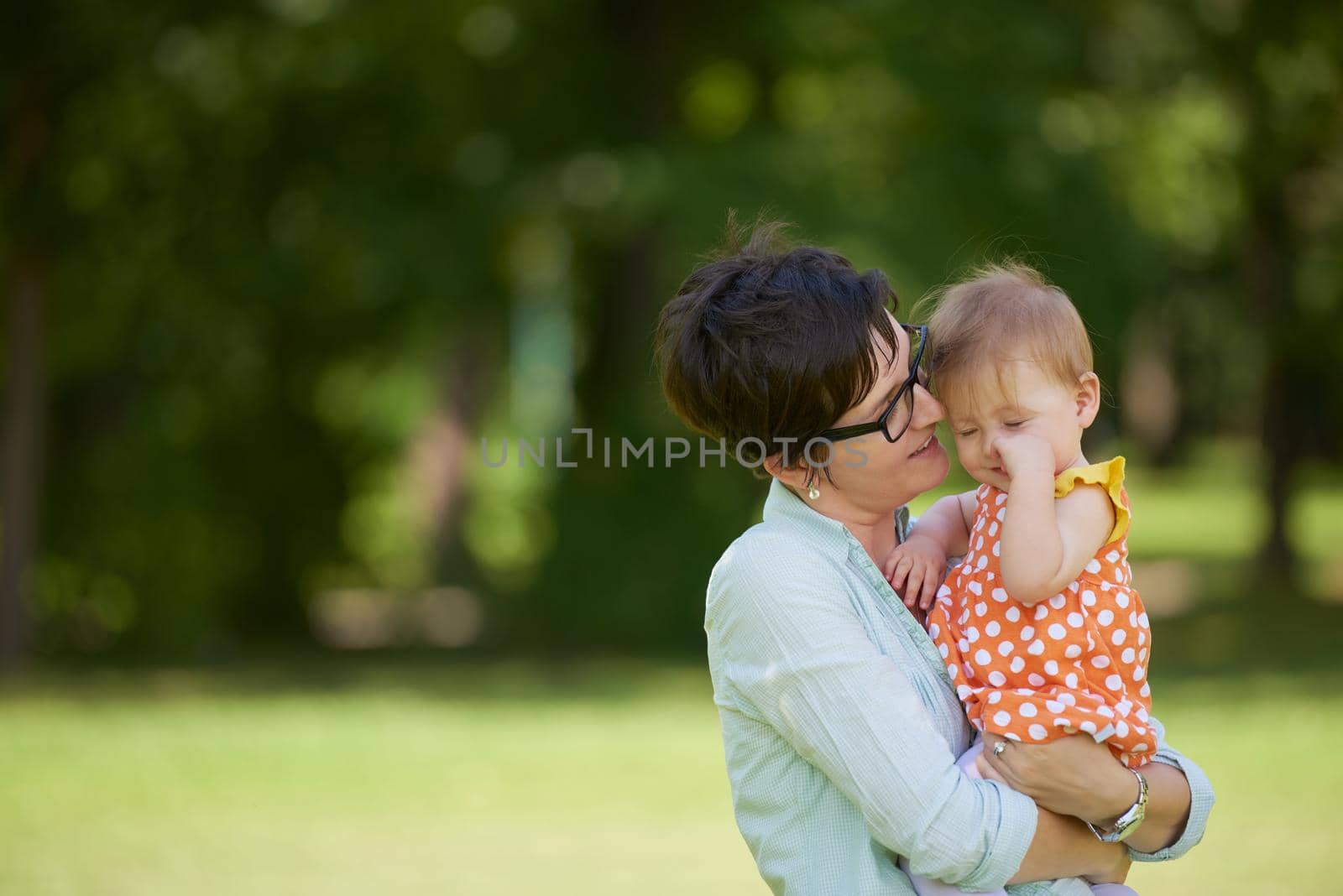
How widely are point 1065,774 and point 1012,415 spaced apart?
59cm

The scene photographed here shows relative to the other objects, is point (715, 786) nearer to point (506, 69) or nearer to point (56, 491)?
point (56, 491)

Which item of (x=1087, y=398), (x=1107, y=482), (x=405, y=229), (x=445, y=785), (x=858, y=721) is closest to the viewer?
(x=858, y=721)

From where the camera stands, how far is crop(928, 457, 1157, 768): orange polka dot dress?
2.30 m

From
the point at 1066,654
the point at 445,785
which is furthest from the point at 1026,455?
the point at 445,785

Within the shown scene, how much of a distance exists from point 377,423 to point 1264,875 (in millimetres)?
10222

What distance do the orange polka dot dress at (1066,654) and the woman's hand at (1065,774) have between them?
19 millimetres

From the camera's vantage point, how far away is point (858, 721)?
87.7 inches

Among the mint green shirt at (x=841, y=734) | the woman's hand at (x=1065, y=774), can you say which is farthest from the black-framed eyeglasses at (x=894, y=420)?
the woman's hand at (x=1065, y=774)

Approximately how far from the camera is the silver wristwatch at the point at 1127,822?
2.35 metres

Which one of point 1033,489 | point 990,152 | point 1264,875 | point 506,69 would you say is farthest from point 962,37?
point 1033,489

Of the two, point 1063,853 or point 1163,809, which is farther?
point 1163,809

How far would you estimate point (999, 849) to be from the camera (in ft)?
7.29

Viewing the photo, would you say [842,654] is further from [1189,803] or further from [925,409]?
[1189,803]

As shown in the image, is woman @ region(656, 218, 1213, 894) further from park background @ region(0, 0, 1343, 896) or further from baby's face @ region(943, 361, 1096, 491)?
park background @ region(0, 0, 1343, 896)
